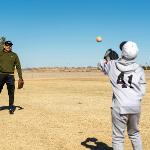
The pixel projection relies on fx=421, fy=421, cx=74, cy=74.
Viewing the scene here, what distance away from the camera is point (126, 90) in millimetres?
6664

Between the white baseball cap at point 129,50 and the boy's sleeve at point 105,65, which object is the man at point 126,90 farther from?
the boy's sleeve at point 105,65

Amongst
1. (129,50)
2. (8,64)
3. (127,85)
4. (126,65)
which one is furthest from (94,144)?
(8,64)

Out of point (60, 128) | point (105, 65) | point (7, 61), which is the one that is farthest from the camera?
point (7, 61)

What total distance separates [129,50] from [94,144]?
9.60 ft

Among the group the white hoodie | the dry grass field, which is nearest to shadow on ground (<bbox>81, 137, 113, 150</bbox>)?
the dry grass field

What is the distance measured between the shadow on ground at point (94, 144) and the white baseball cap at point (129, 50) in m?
2.52

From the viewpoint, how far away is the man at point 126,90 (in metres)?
6.63

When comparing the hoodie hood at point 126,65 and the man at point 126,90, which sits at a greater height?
the hoodie hood at point 126,65

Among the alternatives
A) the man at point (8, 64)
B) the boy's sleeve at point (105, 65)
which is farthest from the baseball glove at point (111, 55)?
the man at point (8, 64)

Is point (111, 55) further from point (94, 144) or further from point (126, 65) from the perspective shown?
point (94, 144)

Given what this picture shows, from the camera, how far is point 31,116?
12.9 metres

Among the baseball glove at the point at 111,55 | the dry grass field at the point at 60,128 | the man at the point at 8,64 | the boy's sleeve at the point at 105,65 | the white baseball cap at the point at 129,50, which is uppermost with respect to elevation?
the white baseball cap at the point at 129,50

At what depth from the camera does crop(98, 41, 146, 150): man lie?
6629 mm

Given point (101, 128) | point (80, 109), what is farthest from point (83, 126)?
point (80, 109)
